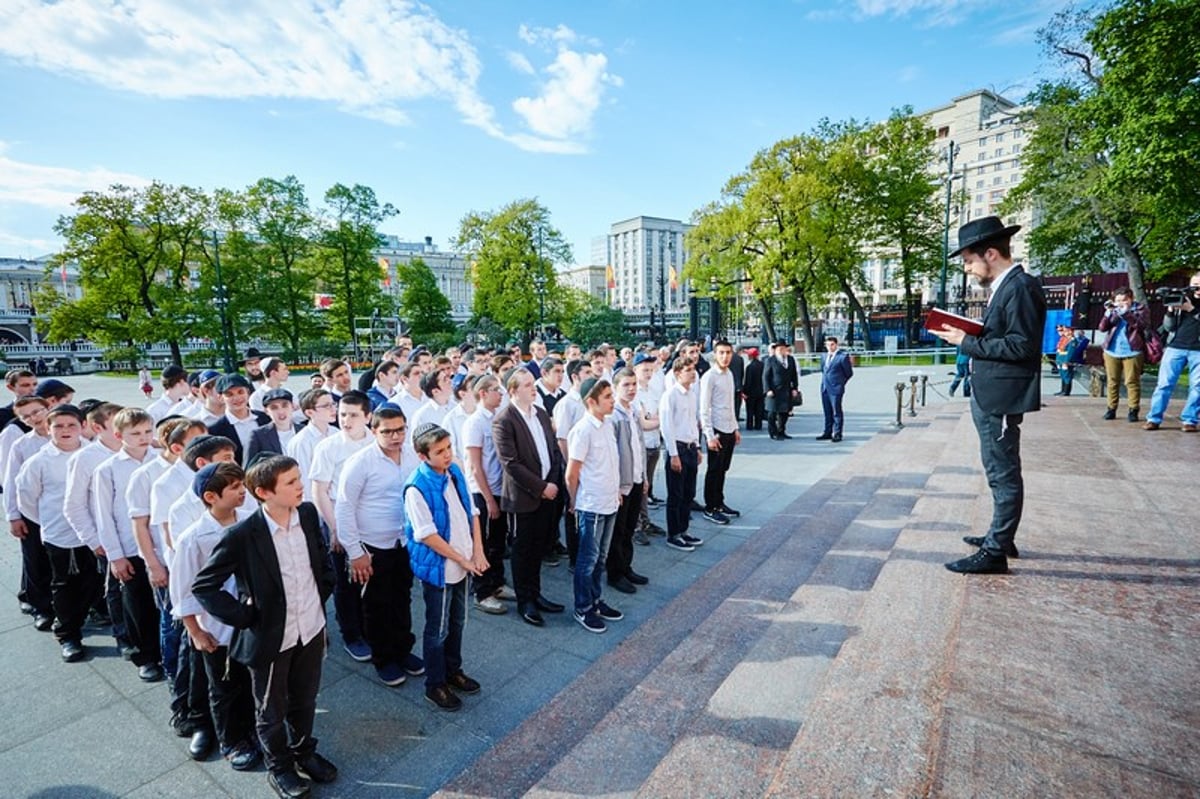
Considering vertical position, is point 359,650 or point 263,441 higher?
point 263,441

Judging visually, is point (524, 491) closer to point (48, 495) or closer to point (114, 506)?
point (114, 506)

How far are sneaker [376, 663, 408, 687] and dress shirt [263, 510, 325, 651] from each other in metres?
1.06

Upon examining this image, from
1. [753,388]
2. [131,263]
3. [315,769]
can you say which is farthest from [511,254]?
[315,769]

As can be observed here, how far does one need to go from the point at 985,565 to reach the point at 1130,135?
20383 millimetres

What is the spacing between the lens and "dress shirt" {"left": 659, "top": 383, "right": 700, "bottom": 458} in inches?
242

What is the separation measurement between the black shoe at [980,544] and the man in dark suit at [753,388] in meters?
8.26

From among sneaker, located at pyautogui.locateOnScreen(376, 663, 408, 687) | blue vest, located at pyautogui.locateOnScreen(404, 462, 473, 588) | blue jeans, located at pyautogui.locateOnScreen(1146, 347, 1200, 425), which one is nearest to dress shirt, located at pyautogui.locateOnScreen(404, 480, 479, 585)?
blue vest, located at pyautogui.locateOnScreen(404, 462, 473, 588)

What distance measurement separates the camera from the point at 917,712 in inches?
91.0

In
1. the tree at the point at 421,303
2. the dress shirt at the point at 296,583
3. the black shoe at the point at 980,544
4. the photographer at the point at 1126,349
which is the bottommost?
the black shoe at the point at 980,544

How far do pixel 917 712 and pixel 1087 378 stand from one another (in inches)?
717

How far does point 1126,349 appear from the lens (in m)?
7.88

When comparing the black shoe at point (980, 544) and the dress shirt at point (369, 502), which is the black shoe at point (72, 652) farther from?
the black shoe at point (980, 544)

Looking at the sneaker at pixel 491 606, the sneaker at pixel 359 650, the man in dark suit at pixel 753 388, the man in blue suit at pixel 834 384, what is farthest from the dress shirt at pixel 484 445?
the man in dark suit at pixel 753 388

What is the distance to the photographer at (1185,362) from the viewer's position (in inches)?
265
